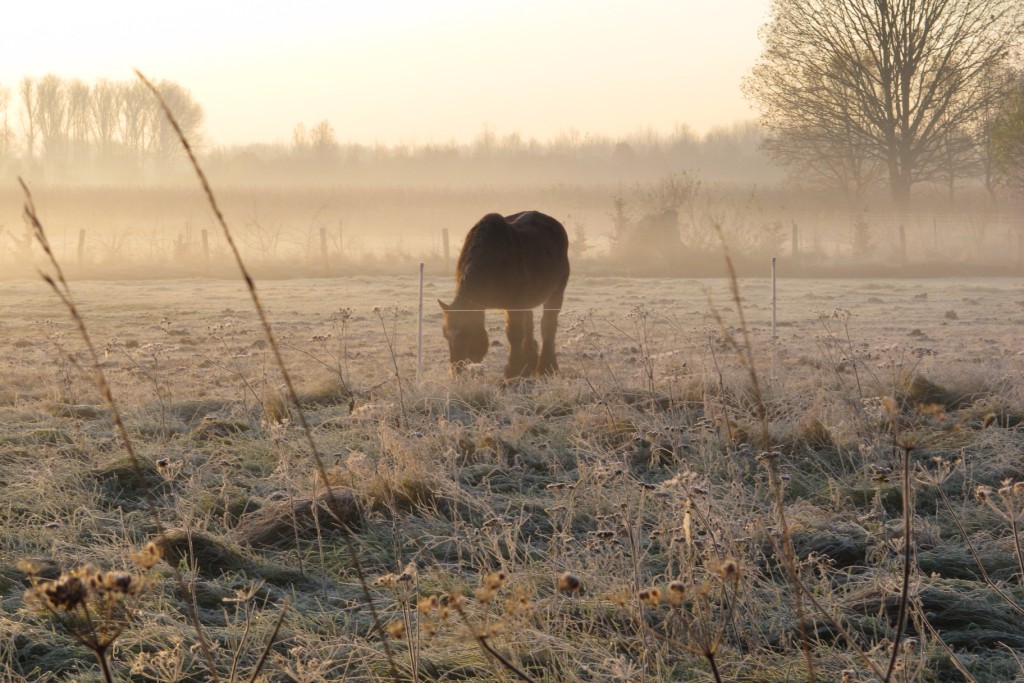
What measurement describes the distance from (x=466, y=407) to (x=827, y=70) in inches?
1067

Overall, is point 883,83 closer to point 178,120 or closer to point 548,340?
point 548,340

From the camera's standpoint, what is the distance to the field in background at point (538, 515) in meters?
3.29

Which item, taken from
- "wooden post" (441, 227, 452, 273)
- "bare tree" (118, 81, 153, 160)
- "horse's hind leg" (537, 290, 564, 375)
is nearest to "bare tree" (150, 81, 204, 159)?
"bare tree" (118, 81, 153, 160)

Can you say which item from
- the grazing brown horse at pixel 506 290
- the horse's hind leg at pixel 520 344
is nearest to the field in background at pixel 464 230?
the grazing brown horse at pixel 506 290

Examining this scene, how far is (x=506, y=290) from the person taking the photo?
363 inches

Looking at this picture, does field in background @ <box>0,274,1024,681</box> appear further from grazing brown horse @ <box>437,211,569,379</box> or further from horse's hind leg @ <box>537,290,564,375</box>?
grazing brown horse @ <box>437,211,569,379</box>

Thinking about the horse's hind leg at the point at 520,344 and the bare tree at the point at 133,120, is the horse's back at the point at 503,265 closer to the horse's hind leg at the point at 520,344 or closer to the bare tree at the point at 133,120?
A: the horse's hind leg at the point at 520,344

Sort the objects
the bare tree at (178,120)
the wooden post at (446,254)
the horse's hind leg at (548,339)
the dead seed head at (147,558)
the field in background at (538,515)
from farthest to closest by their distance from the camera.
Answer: the bare tree at (178,120) → the wooden post at (446,254) → the horse's hind leg at (548,339) → the field in background at (538,515) → the dead seed head at (147,558)

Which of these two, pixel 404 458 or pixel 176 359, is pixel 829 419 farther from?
pixel 176 359

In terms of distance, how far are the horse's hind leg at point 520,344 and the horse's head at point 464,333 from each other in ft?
1.07

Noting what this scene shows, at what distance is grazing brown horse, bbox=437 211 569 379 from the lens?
9086 mm

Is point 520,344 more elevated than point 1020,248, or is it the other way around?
point 1020,248

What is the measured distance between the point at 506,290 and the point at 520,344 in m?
0.58

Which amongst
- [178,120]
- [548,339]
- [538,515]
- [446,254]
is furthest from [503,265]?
[178,120]
